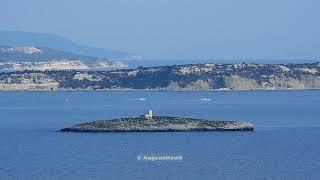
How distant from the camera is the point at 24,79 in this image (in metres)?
192

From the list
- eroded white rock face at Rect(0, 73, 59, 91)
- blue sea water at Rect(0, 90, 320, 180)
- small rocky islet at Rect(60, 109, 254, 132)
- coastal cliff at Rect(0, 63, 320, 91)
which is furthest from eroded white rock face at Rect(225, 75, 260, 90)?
small rocky islet at Rect(60, 109, 254, 132)

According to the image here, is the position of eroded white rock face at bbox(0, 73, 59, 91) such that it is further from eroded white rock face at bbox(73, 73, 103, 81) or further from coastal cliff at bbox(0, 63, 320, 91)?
eroded white rock face at bbox(73, 73, 103, 81)

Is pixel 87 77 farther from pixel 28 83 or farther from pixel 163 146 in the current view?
pixel 163 146

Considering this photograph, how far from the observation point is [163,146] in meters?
77.9

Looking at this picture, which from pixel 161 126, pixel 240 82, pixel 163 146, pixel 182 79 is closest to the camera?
pixel 163 146

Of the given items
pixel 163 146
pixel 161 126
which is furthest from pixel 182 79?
pixel 163 146

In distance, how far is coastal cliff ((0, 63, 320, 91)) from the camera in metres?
184

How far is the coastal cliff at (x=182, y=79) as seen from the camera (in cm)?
18450

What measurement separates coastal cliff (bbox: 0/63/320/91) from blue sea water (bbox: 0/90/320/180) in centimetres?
4557

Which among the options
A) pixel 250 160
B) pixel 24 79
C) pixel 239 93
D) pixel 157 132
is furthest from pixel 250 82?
pixel 250 160

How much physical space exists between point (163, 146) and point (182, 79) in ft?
355

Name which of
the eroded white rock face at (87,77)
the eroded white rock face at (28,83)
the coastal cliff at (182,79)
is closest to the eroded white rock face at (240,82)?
the coastal cliff at (182,79)

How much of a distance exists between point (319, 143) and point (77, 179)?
29030 mm

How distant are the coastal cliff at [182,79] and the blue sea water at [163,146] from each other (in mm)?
45571
